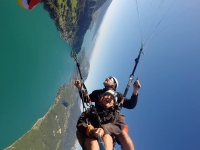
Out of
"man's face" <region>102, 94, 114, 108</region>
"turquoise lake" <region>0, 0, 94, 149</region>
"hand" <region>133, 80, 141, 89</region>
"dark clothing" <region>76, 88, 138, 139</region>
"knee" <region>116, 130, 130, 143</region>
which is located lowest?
"knee" <region>116, 130, 130, 143</region>

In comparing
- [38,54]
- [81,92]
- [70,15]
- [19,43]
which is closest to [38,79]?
[38,54]

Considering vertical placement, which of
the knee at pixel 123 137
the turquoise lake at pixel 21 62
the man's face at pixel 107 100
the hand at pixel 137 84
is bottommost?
the knee at pixel 123 137

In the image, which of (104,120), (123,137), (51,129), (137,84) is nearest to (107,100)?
(104,120)

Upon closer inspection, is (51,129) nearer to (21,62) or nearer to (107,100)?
(21,62)

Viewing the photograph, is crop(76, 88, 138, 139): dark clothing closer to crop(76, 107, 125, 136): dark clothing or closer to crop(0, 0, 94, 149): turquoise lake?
crop(76, 107, 125, 136): dark clothing

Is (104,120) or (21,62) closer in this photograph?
(104,120)

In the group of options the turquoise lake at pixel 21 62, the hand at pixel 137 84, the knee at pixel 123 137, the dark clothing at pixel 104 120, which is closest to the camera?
the dark clothing at pixel 104 120

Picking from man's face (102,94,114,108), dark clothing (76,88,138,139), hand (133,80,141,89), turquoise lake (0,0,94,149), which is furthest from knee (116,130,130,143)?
→ turquoise lake (0,0,94,149)

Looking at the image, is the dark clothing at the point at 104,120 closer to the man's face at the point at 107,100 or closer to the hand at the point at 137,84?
the man's face at the point at 107,100

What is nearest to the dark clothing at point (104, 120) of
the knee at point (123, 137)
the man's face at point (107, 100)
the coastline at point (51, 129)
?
the man's face at point (107, 100)
